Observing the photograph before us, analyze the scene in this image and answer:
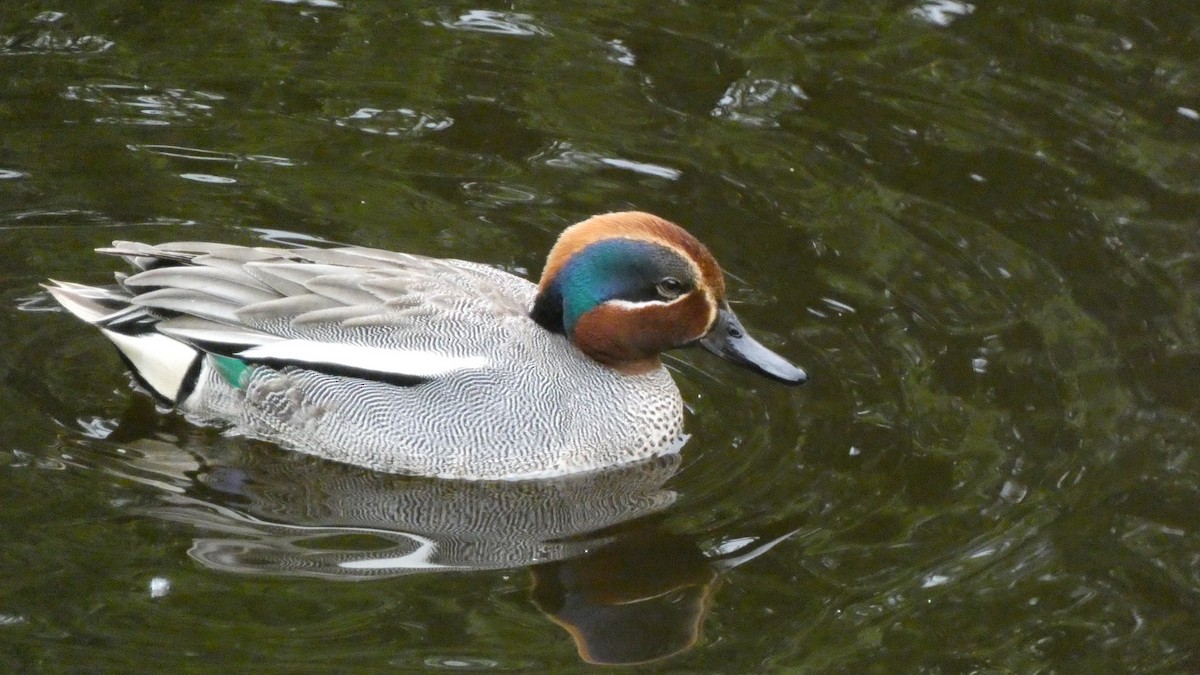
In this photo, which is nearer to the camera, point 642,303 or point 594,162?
point 642,303

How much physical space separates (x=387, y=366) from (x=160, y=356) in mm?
1096

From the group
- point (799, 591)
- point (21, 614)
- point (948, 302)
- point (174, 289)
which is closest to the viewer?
point (21, 614)

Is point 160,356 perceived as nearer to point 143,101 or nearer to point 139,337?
point 139,337

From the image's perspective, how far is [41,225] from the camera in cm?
873

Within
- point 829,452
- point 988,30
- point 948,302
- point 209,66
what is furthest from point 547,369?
point 988,30

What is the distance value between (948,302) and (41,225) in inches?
185

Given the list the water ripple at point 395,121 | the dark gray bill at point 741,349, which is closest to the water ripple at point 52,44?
the water ripple at point 395,121

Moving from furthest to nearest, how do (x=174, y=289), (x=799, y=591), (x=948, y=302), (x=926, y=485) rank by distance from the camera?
(x=948, y=302) < (x=174, y=289) < (x=926, y=485) < (x=799, y=591)

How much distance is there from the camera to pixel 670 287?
737 cm

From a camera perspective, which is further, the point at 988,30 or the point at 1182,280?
the point at 988,30

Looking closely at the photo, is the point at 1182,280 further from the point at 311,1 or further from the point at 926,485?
the point at 311,1

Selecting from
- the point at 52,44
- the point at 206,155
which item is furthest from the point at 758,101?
the point at 52,44

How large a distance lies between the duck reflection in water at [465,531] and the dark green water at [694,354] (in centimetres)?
2

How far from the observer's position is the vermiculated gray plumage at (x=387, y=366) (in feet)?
24.2
